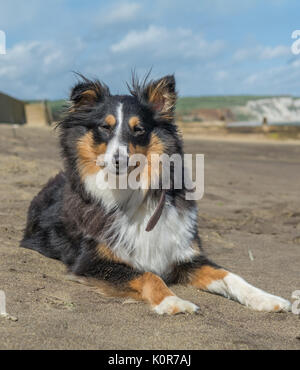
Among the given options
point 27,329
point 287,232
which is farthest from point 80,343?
point 287,232

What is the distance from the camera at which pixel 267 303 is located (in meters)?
4.55

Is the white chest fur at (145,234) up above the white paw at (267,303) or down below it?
above

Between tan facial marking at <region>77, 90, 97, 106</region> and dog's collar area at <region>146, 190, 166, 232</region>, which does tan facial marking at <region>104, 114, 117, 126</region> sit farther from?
dog's collar area at <region>146, 190, 166, 232</region>

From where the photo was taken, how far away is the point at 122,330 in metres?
3.59

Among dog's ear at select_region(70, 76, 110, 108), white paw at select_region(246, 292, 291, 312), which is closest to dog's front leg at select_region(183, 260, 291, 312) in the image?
white paw at select_region(246, 292, 291, 312)

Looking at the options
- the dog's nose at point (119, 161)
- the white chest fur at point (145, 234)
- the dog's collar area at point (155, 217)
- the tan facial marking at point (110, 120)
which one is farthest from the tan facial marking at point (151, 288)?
the tan facial marking at point (110, 120)

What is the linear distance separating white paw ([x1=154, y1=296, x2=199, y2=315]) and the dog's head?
4.20ft

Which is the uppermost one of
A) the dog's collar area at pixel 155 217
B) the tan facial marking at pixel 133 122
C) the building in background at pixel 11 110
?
the tan facial marking at pixel 133 122

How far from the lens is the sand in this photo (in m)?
3.40

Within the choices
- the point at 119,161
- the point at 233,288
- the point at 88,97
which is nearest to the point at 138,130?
the point at 119,161

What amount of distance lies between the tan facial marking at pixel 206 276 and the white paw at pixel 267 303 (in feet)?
1.47

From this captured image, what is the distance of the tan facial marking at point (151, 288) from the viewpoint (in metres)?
4.36

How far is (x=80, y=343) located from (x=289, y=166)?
607 inches

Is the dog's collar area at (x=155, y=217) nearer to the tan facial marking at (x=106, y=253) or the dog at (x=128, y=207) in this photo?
the dog at (x=128, y=207)
